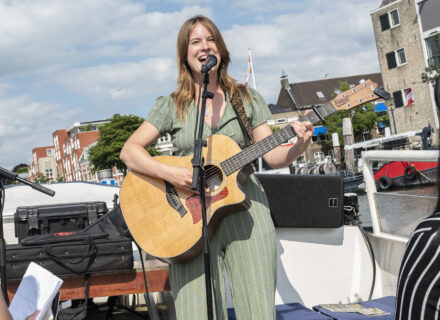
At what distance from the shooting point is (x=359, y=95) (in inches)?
117

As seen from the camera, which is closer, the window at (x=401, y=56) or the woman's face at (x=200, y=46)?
the woman's face at (x=200, y=46)

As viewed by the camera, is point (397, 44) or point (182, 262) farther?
point (397, 44)

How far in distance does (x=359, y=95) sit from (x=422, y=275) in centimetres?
199

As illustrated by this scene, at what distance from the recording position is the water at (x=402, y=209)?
356 centimetres

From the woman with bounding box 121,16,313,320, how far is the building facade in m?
34.6

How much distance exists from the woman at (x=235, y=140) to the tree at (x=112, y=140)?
4808 centimetres

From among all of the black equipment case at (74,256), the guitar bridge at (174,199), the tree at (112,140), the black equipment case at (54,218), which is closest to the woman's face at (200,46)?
the guitar bridge at (174,199)

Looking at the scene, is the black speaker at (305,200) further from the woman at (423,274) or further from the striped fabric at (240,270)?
the woman at (423,274)

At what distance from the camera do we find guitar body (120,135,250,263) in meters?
2.47

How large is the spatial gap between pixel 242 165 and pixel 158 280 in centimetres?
149

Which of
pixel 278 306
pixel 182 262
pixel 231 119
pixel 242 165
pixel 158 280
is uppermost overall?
pixel 231 119

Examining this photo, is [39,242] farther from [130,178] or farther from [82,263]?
[130,178]

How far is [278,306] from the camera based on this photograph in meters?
4.03

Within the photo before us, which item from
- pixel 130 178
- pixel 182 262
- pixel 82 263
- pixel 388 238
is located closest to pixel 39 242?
pixel 82 263
